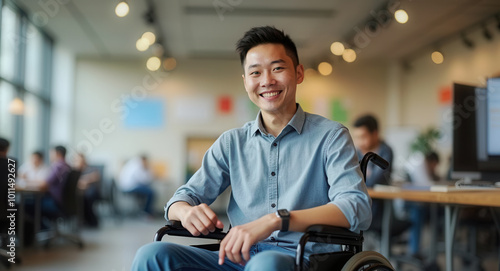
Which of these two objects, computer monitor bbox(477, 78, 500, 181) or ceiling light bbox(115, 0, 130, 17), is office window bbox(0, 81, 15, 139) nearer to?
ceiling light bbox(115, 0, 130, 17)

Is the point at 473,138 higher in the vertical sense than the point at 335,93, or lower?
lower

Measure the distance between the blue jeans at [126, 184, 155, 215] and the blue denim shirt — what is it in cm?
742

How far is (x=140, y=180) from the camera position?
8773 millimetres

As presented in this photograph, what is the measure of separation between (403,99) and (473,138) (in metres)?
7.38

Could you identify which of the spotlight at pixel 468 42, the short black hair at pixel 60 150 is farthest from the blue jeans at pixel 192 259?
the spotlight at pixel 468 42

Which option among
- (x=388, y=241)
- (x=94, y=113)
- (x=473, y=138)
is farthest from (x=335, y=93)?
(x=473, y=138)

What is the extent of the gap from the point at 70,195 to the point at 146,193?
140 inches

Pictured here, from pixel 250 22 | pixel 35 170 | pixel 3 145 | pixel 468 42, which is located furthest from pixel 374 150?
pixel 35 170

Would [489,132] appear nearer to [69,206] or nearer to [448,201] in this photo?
[448,201]

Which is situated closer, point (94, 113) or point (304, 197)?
point (304, 197)

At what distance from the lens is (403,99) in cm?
957

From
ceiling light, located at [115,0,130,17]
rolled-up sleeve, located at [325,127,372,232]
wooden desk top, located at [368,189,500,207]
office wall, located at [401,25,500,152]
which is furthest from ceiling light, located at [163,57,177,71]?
rolled-up sleeve, located at [325,127,372,232]

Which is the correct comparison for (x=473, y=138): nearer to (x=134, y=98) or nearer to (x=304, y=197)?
(x=304, y=197)

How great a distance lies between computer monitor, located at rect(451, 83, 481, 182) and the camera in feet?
8.16
